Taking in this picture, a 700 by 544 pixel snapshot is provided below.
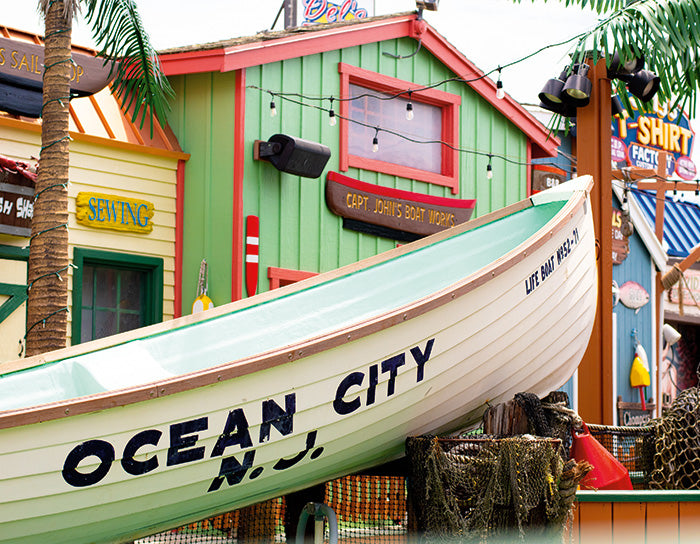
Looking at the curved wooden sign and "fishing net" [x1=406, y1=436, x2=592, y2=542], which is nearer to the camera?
"fishing net" [x1=406, y1=436, x2=592, y2=542]

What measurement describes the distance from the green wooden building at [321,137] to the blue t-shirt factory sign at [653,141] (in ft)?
25.2

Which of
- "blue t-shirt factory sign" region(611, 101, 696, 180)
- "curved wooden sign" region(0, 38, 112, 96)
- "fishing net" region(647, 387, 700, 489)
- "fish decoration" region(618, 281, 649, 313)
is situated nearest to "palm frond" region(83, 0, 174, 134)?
"curved wooden sign" region(0, 38, 112, 96)

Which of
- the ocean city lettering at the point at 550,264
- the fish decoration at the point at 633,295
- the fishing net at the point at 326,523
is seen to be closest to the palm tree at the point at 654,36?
the ocean city lettering at the point at 550,264

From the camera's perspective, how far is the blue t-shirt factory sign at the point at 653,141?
1862 centimetres

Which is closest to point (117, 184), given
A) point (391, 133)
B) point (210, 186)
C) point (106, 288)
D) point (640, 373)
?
point (210, 186)

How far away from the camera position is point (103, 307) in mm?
8797

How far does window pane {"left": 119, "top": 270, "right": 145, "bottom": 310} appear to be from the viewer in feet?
29.2

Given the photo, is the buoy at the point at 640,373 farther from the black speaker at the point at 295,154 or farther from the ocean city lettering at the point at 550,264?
the ocean city lettering at the point at 550,264

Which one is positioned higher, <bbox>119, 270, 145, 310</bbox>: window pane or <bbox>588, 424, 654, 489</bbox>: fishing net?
<bbox>119, 270, 145, 310</bbox>: window pane

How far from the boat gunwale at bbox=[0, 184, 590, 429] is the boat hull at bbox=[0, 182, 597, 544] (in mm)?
12

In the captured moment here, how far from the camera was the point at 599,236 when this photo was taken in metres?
8.06

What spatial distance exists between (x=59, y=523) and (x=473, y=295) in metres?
2.57

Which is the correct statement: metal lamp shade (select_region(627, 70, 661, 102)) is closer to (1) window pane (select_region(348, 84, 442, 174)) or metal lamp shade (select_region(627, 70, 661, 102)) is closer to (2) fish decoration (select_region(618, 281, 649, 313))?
(1) window pane (select_region(348, 84, 442, 174))

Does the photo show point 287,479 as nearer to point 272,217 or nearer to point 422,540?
point 422,540
